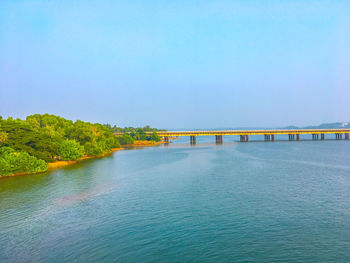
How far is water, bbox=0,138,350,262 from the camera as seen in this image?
70.6 ft

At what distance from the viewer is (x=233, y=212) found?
30859 millimetres

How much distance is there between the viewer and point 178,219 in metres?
29.2

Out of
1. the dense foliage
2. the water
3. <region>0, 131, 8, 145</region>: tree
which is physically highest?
<region>0, 131, 8, 145</region>: tree

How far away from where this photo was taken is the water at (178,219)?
70.6 feet

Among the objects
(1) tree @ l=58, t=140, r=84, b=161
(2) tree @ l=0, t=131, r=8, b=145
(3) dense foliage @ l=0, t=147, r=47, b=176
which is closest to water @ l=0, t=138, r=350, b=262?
(3) dense foliage @ l=0, t=147, r=47, b=176

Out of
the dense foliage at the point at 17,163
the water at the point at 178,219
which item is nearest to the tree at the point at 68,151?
the dense foliage at the point at 17,163

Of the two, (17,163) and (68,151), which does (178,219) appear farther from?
(68,151)

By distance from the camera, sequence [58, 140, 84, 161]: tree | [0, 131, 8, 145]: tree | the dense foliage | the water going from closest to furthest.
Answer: the water < the dense foliage < [0, 131, 8, 145]: tree < [58, 140, 84, 161]: tree

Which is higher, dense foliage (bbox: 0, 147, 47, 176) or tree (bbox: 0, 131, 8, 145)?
tree (bbox: 0, 131, 8, 145)

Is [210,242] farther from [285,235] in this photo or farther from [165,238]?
[285,235]

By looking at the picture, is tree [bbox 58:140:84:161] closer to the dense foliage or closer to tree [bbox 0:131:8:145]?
the dense foliage


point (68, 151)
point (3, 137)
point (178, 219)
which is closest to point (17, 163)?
point (3, 137)

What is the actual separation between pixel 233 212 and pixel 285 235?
740cm

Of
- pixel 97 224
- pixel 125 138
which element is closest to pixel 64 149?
pixel 97 224
